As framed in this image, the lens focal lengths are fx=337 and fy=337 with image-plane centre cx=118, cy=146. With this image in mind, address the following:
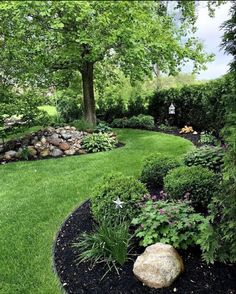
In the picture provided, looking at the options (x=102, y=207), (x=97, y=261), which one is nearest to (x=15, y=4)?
(x=102, y=207)

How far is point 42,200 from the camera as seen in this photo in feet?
16.2

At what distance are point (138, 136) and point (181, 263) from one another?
724 centimetres

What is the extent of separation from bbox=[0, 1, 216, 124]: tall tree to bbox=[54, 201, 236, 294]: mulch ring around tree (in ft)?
17.7

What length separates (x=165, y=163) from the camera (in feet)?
16.3

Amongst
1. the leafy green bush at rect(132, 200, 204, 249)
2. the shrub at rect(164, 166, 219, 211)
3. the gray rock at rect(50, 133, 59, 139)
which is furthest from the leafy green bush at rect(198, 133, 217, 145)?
the leafy green bush at rect(132, 200, 204, 249)

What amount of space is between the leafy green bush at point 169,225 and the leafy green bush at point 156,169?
1.43 m

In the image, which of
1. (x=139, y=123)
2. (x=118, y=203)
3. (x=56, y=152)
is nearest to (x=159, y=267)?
(x=118, y=203)

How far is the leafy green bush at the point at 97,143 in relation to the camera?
8375mm

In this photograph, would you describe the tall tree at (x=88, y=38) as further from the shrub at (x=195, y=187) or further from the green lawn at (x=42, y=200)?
the shrub at (x=195, y=187)

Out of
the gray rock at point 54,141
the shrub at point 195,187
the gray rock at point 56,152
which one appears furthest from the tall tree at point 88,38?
the shrub at point 195,187

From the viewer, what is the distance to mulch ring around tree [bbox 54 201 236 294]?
2663 mm

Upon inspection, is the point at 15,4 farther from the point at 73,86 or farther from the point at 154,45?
the point at 73,86

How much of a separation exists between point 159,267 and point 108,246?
594mm

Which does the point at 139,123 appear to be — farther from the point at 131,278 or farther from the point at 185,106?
the point at 131,278
